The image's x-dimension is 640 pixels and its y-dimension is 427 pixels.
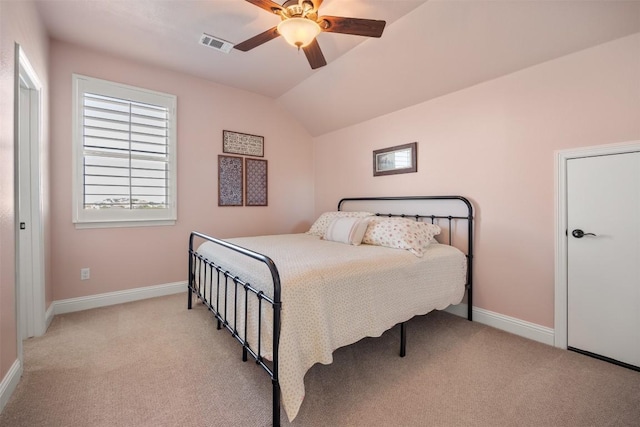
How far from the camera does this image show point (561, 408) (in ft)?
5.14

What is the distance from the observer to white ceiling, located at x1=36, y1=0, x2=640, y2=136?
2.03m

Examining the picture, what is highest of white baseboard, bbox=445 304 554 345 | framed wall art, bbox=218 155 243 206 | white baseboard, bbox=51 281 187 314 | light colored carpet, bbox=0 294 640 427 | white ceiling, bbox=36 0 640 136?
white ceiling, bbox=36 0 640 136

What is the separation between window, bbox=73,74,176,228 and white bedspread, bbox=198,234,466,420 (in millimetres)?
1194

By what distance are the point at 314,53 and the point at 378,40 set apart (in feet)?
2.93

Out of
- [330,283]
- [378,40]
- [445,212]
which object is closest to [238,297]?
[330,283]

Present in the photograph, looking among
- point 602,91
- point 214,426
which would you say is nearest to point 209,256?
point 214,426

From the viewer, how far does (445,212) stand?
9.74 ft

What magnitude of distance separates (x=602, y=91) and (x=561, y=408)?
2125mm

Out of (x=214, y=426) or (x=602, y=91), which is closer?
(x=214, y=426)

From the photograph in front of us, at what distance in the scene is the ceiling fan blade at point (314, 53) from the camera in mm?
2082

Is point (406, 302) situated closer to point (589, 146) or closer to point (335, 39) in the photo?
point (589, 146)

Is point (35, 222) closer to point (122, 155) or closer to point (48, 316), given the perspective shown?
point (48, 316)

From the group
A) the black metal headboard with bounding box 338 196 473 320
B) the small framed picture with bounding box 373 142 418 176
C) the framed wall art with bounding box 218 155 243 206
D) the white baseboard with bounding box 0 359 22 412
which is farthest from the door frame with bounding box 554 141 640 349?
the white baseboard with bounding box 0 359 22 412

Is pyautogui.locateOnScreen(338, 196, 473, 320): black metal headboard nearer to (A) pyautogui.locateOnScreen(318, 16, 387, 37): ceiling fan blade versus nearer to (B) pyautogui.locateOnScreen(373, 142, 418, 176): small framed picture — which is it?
(B) pyautogui.locateOnScreen(373, 142, 418, 176): small framed picture
